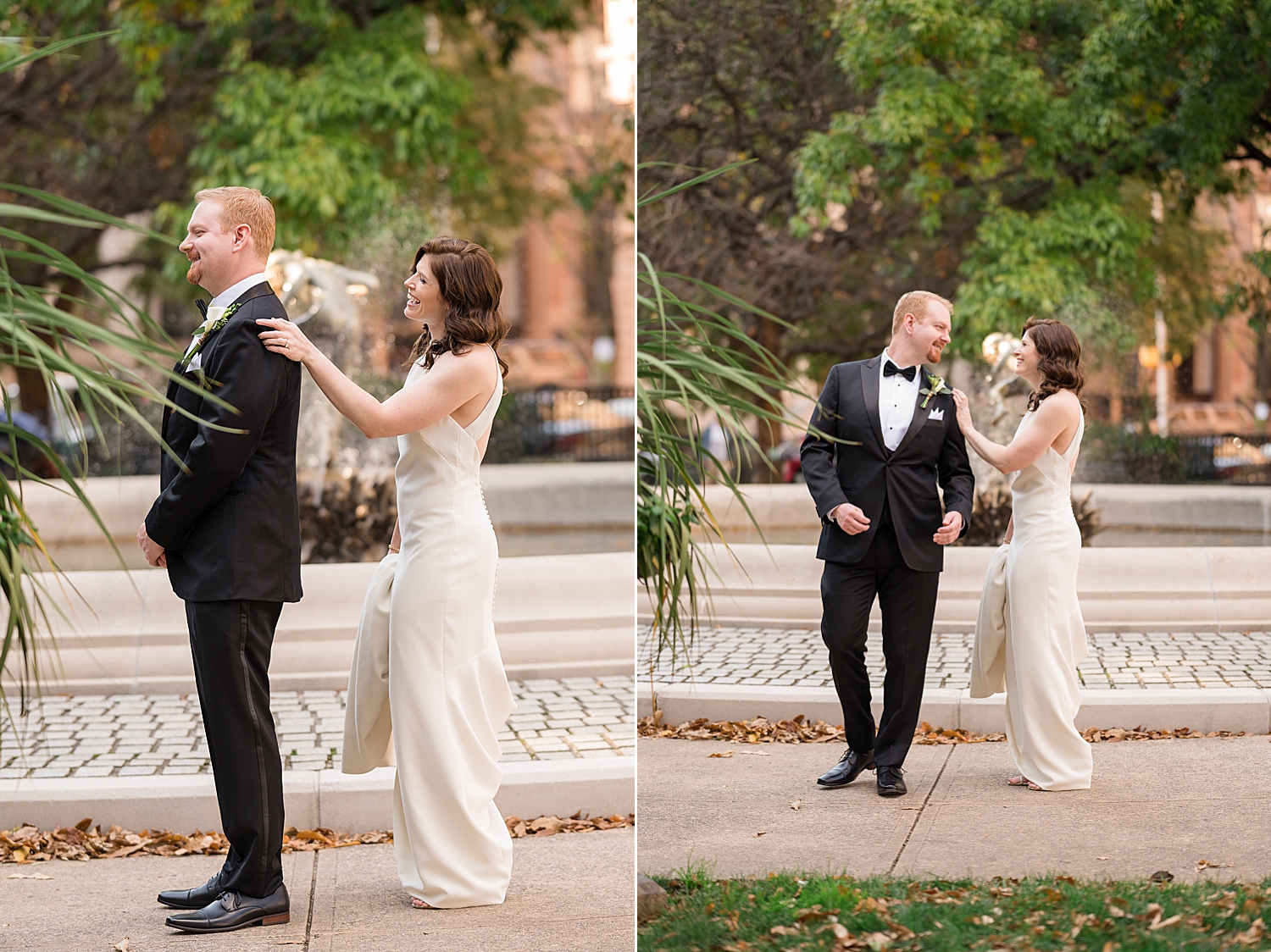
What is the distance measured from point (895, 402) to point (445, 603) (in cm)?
136

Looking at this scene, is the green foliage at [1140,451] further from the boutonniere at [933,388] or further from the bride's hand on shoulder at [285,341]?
the bride's hand on shoulder at [285,341]

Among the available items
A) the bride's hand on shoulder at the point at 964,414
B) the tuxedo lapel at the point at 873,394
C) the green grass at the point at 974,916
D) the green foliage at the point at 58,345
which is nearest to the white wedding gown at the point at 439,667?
the green grass at the point at 974,916

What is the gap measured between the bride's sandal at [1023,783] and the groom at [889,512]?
0.81ft

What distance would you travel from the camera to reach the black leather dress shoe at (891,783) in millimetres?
3162

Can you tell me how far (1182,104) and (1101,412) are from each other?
2.48ft

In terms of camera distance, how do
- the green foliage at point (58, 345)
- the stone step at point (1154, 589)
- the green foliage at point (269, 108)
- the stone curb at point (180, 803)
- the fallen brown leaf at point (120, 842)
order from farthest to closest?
the green foliage at point (269, 108) < the stone curb at point (180, 803) < the fallen brown leaf at point (120, 842) < the stone step at point (1154, 589) < the green foliage at point (58, 345)

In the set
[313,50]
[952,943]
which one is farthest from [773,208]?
[313,50]

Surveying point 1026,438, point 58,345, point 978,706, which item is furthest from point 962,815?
point 58,345

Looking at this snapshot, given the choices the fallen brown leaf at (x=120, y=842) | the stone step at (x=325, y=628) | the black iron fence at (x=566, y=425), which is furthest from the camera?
the black iron fence at (x=566, y=425)

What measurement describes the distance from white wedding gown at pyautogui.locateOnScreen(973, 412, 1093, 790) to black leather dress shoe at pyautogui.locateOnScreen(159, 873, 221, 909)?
2199mm

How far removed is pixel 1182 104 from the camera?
124 inches

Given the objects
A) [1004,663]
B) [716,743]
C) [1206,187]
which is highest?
[1206,187]

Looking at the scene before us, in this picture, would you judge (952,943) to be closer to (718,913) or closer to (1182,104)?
(718,913)

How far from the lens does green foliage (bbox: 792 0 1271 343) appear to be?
3.16 metres
